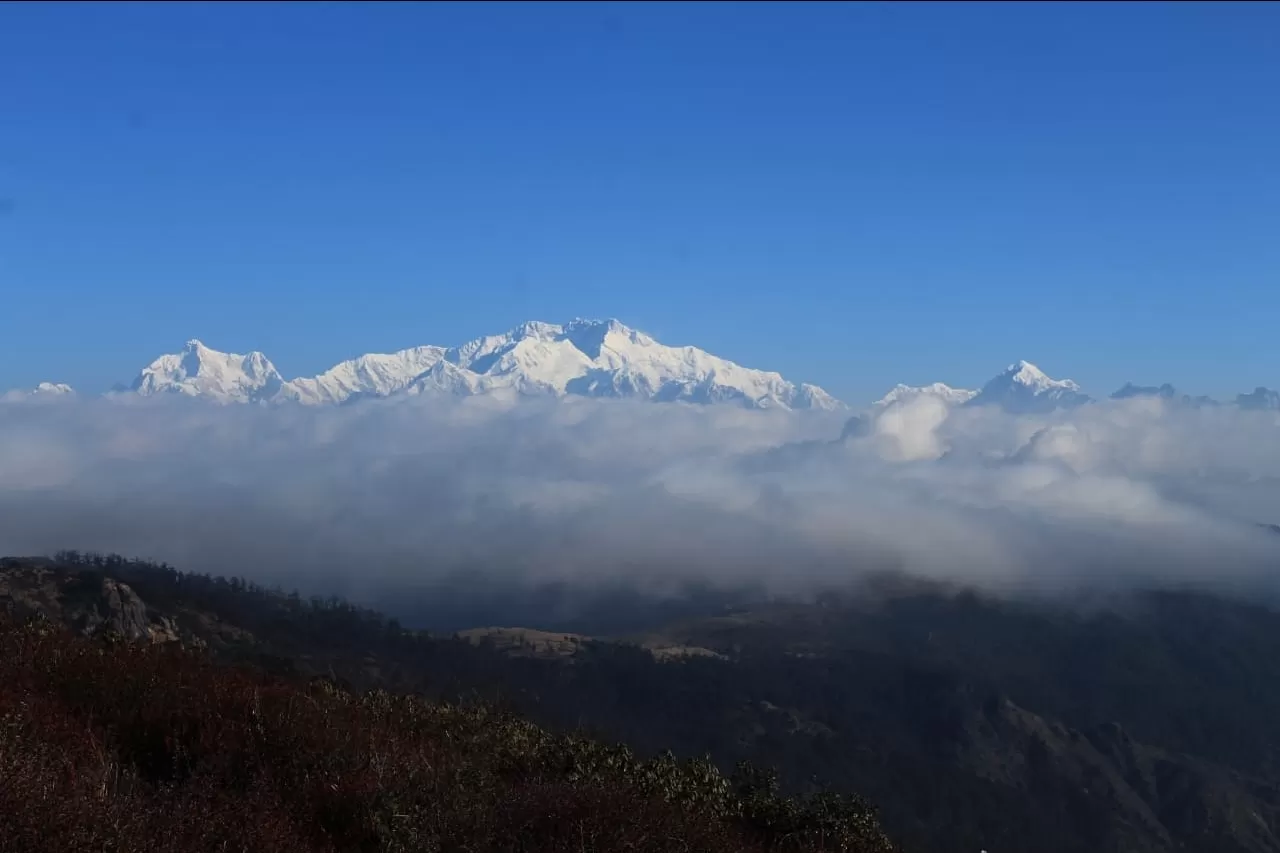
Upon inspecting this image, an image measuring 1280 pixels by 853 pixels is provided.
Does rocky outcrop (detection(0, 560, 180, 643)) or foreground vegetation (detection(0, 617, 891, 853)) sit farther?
rocky outcrop (detection(0, 560, 180, 643))

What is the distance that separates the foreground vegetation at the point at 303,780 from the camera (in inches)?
679

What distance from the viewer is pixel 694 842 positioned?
2078 cm

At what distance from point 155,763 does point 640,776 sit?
10.8 m

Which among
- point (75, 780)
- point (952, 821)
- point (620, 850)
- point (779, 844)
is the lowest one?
point (952, 821)

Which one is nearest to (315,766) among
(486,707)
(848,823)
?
(848,823)

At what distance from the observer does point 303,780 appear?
21094 mm

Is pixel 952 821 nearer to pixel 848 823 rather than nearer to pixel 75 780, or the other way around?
pixel 848 823

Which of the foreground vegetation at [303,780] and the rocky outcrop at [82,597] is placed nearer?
the foreground vegetation at [303,780]

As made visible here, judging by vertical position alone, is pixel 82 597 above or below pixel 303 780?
below

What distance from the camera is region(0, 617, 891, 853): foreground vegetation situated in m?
17.2

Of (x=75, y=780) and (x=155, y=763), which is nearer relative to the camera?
(x=75, y=780)

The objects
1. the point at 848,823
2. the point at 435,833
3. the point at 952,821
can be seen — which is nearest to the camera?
the point at 435,833

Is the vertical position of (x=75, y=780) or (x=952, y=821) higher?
(x=75, y=780)

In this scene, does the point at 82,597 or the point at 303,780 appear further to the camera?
the point at 82,597
